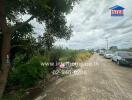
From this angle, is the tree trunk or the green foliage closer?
the tree trunk

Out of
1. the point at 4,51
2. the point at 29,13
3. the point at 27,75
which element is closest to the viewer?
the point at 4,51

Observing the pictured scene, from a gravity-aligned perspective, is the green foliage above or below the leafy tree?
below

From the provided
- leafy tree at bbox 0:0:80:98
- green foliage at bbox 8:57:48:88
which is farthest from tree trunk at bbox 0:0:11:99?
green foliage at bbox 8:57:48:88

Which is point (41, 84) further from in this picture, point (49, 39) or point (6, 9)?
point (6, 9)

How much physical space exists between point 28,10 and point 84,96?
14.7 ft

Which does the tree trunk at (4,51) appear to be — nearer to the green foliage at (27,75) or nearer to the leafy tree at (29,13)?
the leafy tree at (29,13)

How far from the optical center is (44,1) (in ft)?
20.0

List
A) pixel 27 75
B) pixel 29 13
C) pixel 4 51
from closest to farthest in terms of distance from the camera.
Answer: pixel 4 51
pixel 29 13
pixel 27 75

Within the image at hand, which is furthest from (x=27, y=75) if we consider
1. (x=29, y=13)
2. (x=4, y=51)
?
(x=29, y=13)

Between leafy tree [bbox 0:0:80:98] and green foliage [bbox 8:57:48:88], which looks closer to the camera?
leafy tree [bbox 0:0:80:98]

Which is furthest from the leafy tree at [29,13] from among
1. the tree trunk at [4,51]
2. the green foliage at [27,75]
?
the green foliage at [27,75]

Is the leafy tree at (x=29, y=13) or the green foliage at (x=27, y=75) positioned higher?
the leafy tree at (x=29, y=13)

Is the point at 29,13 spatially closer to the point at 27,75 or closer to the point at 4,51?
the point at 4,51

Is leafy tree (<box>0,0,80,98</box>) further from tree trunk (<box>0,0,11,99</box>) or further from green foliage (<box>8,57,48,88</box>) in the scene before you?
green foliage (<box>8,57,48,88</box>)
